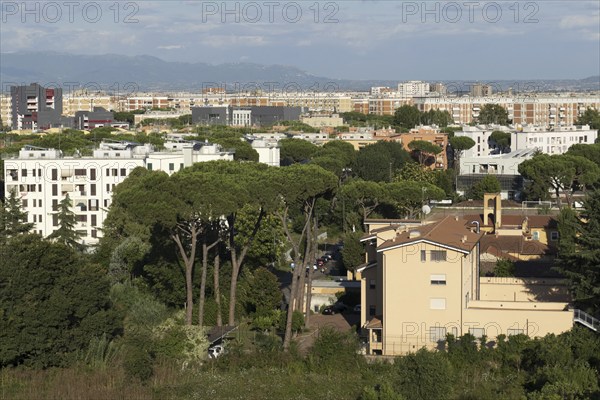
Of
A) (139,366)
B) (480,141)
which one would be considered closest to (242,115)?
(480,141)

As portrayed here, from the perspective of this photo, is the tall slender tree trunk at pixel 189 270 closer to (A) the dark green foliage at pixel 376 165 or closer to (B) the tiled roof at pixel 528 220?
(B) the tiled roof at pixel 528 220

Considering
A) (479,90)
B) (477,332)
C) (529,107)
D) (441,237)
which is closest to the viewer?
(477,332)

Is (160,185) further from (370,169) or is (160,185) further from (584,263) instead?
(370,169)

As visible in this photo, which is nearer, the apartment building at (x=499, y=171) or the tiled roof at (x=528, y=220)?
the tiled roof at (x=528, y=220)

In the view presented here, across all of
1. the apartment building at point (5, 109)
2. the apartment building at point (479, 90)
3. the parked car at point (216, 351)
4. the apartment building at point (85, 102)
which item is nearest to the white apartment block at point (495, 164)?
the parked car at point (216, 351)

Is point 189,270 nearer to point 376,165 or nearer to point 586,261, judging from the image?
point 586,261
